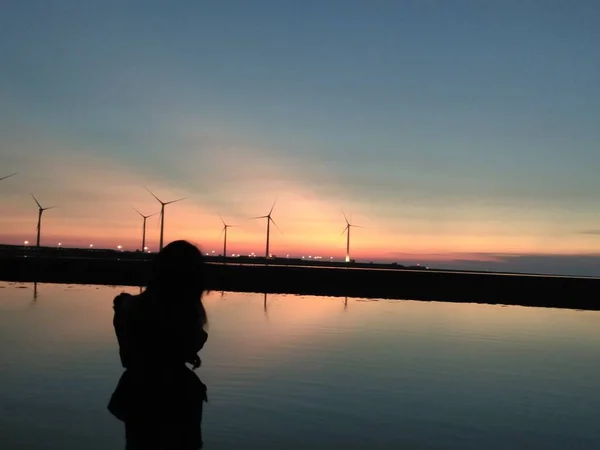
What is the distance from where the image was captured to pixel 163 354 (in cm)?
372

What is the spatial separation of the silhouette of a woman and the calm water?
373 cm

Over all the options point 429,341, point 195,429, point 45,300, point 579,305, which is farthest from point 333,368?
point 579,305

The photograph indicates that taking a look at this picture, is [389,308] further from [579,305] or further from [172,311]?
[172,311]

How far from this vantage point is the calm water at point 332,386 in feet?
26.0

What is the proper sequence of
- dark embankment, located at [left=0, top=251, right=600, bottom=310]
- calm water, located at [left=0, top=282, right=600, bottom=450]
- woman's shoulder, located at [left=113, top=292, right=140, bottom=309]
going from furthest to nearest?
dark embankment, located at [left=0, top=251, right=600, bottom=310], calm water, located at [left=0, top=282, right=600, bottom=450], woman's shoulder, located at [left=113, top=292, right=140, bottom=309]

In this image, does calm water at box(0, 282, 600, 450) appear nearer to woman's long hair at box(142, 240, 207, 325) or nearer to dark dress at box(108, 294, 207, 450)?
dark dress at box(108, 294, 207, 450)

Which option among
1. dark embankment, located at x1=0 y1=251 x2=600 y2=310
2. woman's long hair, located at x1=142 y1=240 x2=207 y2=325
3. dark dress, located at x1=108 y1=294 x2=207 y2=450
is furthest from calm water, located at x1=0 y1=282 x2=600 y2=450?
dark embankment, located at x1=0 y1=251 x2=600 y2=310

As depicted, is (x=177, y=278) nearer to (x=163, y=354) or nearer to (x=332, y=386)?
(x=163, y=354)

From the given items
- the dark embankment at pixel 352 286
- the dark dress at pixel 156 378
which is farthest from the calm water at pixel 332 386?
the dark embankment at pixel 352 286

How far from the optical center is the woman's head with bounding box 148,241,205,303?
376 cm

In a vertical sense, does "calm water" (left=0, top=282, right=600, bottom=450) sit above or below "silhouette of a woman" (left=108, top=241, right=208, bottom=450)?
below

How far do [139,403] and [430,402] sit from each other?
7.11 m

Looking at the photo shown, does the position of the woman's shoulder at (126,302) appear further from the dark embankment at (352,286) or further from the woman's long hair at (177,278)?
the dark embankment at (352,286)

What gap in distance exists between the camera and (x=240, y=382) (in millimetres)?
10914
